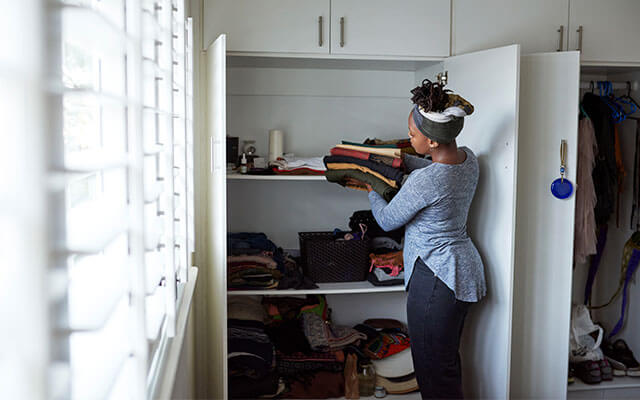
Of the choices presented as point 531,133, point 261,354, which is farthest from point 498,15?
point 261,354

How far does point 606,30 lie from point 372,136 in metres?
1.24

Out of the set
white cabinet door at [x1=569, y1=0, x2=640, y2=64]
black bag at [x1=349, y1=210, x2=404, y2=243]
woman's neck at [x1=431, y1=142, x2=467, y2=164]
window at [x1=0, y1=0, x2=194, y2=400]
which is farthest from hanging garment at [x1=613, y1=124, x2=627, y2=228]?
window at [x1=0, y1=0, x2=194, y2=400]

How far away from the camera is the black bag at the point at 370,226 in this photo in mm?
2963

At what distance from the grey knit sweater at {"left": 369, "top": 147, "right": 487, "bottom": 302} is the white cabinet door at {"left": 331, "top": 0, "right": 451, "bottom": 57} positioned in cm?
71

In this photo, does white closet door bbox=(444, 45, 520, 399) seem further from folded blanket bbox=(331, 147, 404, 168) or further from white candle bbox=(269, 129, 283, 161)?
white candle bbox=(269, 129, 283, 161)

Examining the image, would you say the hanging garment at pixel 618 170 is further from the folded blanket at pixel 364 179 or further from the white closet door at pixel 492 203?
the folded blanket at pixel 364 179

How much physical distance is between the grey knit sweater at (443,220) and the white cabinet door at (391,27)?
0.71 m

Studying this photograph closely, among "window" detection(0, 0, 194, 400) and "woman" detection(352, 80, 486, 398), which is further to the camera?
"woman" detection(352, 80, 486, 398)

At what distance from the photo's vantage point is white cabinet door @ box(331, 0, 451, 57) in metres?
2.71

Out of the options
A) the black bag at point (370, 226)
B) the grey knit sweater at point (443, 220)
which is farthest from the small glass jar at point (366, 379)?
the grey knit sweater at point (443, 220)

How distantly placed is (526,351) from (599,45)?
4.91 feet

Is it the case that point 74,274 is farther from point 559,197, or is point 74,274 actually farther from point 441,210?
point 559,197

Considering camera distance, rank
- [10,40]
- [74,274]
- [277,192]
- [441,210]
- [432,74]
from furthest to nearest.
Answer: [277,192] < [432,74] < [441,210] < [74,274] < [10,40]

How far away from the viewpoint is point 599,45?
287cm
